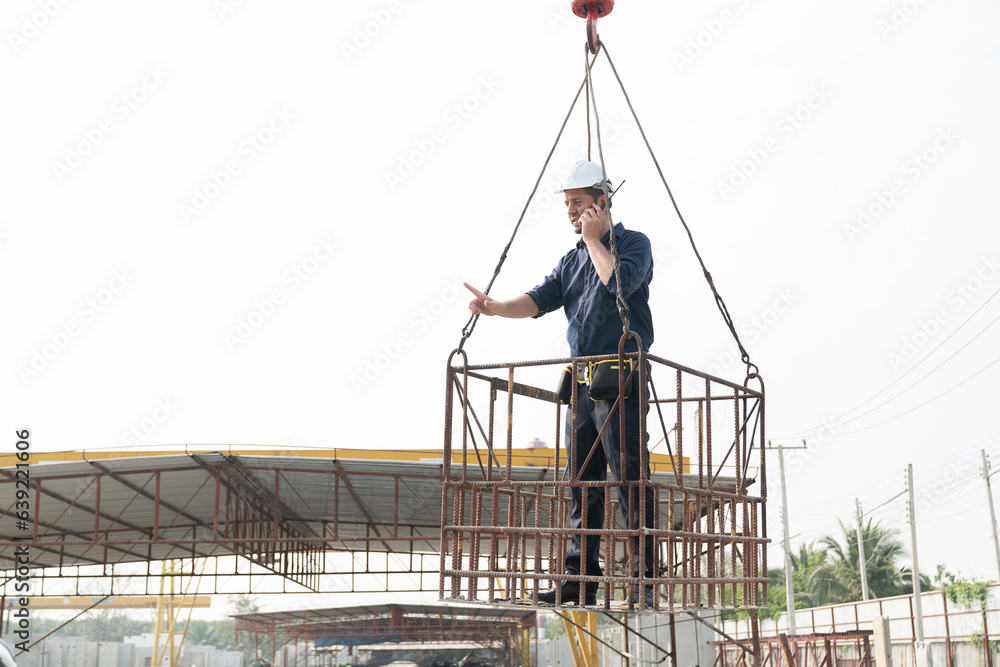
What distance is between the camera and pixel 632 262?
458cm

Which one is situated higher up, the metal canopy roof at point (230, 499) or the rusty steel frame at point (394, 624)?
the metal canopy roof at point (230, 499)

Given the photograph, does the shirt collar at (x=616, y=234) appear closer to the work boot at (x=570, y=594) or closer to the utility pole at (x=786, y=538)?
the work boot at (x=570, y=594)

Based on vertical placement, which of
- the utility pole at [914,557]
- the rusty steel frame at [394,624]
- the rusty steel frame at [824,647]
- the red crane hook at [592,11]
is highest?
the red crane hook at [592,11]

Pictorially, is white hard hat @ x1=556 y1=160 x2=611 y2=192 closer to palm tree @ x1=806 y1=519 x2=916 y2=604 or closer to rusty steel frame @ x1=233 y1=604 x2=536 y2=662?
rusty steel frame @ x1=233 y1=604 x2=536 y2=662

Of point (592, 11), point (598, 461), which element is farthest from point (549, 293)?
point (592, 11)

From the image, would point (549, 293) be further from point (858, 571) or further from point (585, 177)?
point (858, 571)

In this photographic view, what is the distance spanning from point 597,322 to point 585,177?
2.54 ft

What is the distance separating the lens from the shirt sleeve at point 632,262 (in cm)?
450

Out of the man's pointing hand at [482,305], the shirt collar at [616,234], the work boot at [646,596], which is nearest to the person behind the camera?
the work boot at [646,596]

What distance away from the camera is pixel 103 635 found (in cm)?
12681

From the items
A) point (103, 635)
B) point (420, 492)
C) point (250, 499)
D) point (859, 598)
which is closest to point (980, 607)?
point (420, 492)

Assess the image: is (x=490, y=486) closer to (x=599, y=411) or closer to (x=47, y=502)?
(x=599, y=411)

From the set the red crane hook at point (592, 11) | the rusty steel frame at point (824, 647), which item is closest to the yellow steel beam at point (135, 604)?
the rusty steel frame at point (824, 647)

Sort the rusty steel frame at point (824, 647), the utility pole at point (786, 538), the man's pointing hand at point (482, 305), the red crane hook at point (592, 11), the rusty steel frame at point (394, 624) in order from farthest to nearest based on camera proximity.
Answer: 1. the rusty steel frame at point (394, 624)
2. the utility pole at point (786, 538)
3. the rusty steel frame at point (824, 647)
4. the red crane hook at point (592, 11)
5. the man's pointing hand at point (482, 305)
